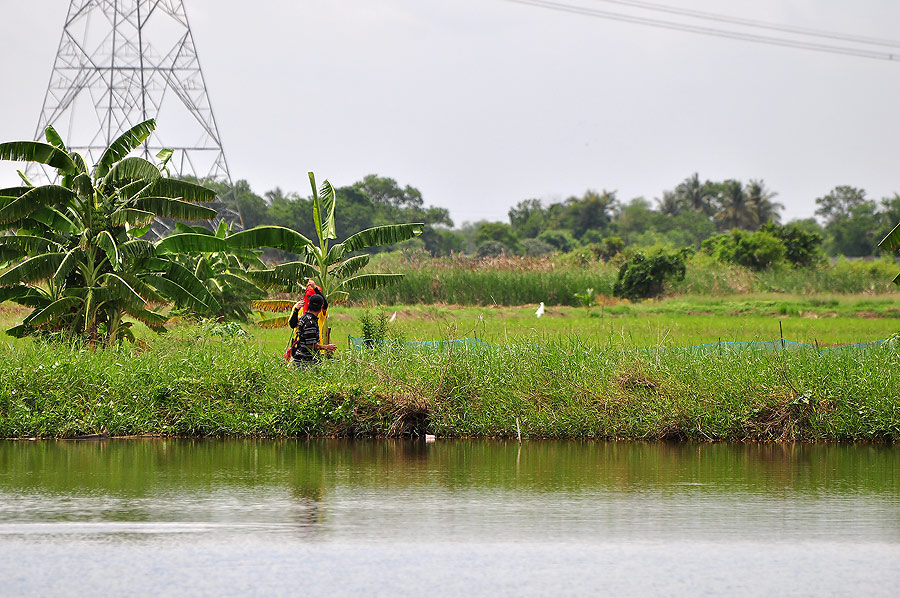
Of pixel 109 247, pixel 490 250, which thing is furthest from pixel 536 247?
pixel 109 247

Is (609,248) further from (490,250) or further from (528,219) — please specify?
(528,219)

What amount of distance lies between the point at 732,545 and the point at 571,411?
6058 millimetres

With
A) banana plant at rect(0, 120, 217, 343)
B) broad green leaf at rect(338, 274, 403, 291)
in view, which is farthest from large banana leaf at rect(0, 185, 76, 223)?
broad green leaf at rect(338, 274, 403, 291)

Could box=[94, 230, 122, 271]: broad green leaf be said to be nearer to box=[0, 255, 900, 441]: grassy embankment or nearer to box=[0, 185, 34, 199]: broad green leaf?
box=[0, 185, 34, 199]: broad green leaf

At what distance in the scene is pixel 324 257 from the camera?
19953mm

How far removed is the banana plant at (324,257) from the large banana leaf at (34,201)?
10.3ft

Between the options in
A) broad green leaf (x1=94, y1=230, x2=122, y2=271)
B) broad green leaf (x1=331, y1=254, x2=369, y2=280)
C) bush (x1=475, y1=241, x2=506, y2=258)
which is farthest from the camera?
bush (x1=475, y1=241, x2=506, y2=258)

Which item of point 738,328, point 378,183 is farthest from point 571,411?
point 378,183

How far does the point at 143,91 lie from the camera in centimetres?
4922

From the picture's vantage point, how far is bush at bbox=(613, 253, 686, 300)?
41344 millimetres

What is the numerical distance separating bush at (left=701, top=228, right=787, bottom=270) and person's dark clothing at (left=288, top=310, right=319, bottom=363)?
39936 mm

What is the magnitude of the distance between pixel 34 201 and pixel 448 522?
10765mm

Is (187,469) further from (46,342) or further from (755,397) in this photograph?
(755,397)

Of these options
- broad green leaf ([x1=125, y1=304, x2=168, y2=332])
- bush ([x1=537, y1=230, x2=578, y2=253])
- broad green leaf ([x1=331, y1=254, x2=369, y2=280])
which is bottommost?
broad green leaf ([x1=125, y1=304, x2=168, y2=332])
